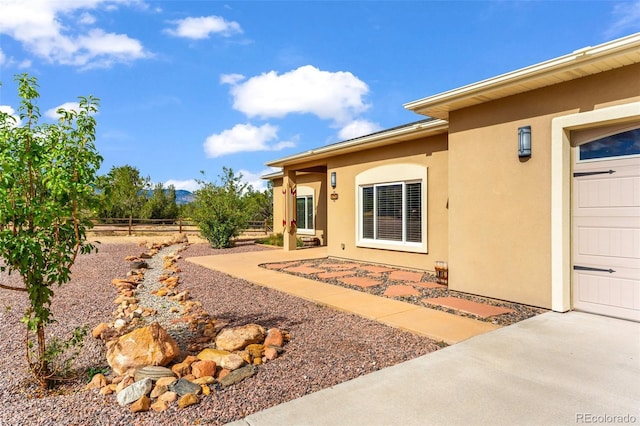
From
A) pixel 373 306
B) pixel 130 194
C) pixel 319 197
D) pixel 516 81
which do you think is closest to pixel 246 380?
pixel 373 306

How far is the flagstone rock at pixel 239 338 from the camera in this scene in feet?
13.3

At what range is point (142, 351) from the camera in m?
3.50

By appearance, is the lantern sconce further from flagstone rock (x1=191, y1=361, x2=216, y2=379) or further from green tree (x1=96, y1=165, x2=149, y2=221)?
green tree (x1=96, y1=165, x2=149, y2=221)

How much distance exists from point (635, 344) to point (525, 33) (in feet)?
22.5

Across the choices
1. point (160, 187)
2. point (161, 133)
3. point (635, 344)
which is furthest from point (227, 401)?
point (160, 187)

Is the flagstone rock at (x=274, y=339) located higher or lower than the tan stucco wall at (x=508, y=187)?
lower

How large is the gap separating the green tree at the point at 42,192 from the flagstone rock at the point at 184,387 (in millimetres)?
1358

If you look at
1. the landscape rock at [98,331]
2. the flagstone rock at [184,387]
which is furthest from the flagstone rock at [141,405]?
the landscape rock at [98,331]

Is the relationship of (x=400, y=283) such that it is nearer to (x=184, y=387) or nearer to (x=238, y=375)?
(x=238, y=375)

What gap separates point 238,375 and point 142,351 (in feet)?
3.36

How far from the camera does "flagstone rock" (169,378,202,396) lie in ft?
9.78

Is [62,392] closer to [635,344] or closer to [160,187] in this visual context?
[635,344]

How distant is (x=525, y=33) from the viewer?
7.87 m

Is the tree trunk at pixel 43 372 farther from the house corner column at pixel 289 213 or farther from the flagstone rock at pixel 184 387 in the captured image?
the house corner column at pixel 289 213
